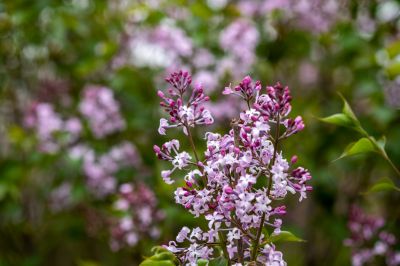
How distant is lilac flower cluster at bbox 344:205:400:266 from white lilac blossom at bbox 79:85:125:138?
1158 mm

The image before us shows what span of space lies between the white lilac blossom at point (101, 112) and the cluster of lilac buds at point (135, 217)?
0.56 meters

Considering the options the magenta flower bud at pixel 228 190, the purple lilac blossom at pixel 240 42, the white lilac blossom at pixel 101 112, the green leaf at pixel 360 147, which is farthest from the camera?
the purple lilac blossom at pixel 240 42

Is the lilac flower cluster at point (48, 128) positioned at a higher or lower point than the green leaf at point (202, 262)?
higher

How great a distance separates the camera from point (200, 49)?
2.66 metres

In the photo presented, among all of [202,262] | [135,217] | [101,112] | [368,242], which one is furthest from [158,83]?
[202,262]

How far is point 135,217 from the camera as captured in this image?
1898 mm

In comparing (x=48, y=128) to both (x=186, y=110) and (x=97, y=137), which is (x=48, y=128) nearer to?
(x=97, y=137)

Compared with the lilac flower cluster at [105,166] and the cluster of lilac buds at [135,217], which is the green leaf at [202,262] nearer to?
the cluster of lilac buds at [135,217]

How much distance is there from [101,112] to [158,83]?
372mm

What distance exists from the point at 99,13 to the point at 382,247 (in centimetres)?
194

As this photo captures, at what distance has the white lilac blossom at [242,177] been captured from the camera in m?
0.84

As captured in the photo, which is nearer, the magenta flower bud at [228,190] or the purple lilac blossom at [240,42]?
the magenta flower bud at [228,190]

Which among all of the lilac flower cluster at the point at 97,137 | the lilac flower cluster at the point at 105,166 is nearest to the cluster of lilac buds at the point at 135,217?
the lilac flower cluster at the point at 97,137

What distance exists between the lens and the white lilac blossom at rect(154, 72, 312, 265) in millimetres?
844
